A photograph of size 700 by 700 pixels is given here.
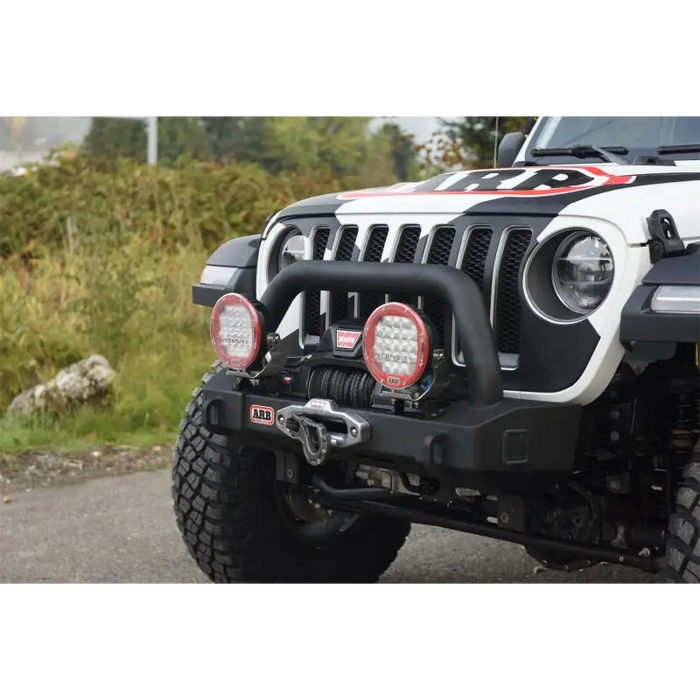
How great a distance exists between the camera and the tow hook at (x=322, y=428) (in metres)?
3.36

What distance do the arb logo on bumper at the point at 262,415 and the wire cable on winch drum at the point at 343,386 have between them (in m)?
0.14

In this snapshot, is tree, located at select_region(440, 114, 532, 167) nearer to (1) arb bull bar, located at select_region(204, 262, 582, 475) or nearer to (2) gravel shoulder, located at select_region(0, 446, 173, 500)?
(2) gravel shoulder, located at select_region(0, 446, 173, 500)

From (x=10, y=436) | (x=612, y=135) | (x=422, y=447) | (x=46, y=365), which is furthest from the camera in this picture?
(x=46, y=365)

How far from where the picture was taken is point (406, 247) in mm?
3611

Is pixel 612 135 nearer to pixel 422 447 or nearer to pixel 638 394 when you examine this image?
pixel 638 394

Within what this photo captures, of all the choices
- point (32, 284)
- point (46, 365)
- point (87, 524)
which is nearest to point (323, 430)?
point (87, 524)

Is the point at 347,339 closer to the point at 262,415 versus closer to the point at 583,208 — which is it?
the point at 262,415

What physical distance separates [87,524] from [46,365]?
2.08 metres

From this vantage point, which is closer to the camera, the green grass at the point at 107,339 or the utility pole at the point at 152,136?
the green grass at the point at 107,339

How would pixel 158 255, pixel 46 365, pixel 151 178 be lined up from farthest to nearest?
pixel 151 178, pixel 158 255, pixel 46 365

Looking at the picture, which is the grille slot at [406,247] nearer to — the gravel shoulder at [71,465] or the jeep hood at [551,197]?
the jeep hood at [551,197]

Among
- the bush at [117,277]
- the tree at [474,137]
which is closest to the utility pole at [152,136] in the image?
the bush at [117,277]

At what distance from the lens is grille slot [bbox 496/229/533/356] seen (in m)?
3.36

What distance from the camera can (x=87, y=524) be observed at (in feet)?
18.5
